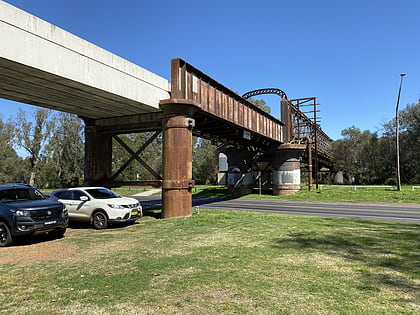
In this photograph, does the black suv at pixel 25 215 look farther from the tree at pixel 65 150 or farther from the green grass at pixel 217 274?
the tree at pixel 65 150

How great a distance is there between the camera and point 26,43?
815 cm

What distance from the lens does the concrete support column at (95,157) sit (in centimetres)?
1603

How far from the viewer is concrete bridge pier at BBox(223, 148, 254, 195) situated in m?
35.0

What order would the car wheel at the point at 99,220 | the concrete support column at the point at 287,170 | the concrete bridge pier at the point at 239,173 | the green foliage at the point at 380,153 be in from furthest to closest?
the green foliage at the point at 380,153 → the concrete bridge pier at the point at 239,173 → the concrete support column at the point at 287,170 → the car wheel at the point at 99,220

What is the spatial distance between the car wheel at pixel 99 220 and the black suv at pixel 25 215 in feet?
4.94

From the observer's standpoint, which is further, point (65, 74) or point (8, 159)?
point (8, 159)

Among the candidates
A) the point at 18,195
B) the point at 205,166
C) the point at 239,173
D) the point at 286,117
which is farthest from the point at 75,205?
the point at 205,166

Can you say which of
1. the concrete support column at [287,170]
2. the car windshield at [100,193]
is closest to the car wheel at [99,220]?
the car windshield at [100,193]

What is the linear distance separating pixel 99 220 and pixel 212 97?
913cm

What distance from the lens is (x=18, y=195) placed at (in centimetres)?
924

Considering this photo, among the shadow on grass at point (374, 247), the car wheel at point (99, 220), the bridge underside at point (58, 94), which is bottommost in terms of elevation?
the shadow on grass at point (374, 247)

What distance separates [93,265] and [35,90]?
24.0 feet

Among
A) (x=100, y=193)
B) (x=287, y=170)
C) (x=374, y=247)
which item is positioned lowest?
(x=374, y=247)

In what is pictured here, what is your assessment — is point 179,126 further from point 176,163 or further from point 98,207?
point 98,207
